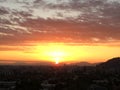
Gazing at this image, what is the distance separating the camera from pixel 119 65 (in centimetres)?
14550

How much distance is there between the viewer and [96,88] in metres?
48.5

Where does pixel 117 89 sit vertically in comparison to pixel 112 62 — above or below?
below

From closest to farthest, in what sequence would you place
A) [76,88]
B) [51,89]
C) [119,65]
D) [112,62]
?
[76,88] → [51,89] → [119,65] → [112,62]

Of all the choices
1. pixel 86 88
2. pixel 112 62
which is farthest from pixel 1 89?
pixel 112 62

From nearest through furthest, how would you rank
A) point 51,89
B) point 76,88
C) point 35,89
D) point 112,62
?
point 76,88, point 35,89, point 51,89, point 112,62

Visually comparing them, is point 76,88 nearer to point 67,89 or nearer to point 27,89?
point 67,89

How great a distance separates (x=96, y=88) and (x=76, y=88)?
4294 mm

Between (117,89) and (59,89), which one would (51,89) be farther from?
(117,89)

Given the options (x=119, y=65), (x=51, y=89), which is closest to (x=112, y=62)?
(x=119, y=65)

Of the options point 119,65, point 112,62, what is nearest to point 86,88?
point 119,65

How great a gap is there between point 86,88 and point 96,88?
1562 mm

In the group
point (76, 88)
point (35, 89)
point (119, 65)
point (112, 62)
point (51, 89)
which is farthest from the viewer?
point (112, 62)

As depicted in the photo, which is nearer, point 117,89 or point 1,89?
point 117,89

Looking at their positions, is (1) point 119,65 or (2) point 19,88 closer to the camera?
(2) point 19,88
